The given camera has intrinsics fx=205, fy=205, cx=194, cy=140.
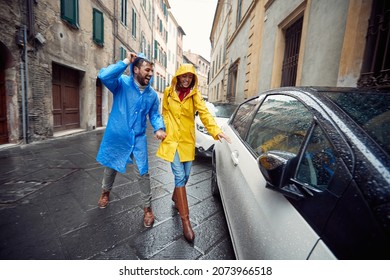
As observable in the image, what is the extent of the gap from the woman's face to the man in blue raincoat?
308mm

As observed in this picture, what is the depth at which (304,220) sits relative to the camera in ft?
2.70

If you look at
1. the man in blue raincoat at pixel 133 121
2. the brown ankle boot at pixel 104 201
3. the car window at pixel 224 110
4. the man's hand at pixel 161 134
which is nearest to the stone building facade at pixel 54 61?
the brown ankle boot at pixel 104 201

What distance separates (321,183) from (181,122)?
1.37m

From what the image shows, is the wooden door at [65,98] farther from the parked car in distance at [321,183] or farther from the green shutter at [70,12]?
the parked car in distance at [321,183]

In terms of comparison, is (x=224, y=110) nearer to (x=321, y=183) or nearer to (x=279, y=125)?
(x=279, y=125)

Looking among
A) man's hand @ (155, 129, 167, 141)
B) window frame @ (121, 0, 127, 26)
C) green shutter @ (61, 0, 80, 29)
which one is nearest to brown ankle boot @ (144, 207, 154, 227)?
man's hand @ (155, 129, 167, 141)

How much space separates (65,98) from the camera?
24.4 feet

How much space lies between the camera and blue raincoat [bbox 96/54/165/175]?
2.04m

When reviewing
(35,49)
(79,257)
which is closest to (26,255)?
(79,257)

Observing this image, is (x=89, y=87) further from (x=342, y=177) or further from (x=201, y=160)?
(x=342, y=177)

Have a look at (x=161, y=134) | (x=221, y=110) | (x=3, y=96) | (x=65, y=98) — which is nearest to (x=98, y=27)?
(x=65, y=98)

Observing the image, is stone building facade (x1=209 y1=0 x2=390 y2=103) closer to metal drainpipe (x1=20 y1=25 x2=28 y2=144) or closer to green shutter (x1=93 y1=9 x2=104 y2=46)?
green shutter (x1=93 y1=9 x2=104 y2=46)

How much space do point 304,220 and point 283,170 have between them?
21 centimetres

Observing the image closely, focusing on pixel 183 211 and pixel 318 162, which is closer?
pixel 318 162
